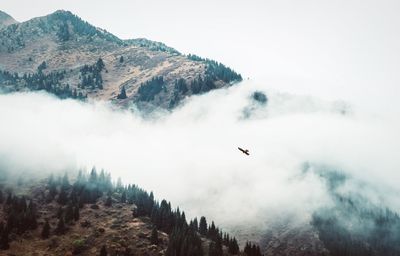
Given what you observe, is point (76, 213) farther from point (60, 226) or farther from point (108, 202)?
point (108, 202)

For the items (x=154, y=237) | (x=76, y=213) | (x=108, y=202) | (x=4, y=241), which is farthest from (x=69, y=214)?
(x=154, y=237)

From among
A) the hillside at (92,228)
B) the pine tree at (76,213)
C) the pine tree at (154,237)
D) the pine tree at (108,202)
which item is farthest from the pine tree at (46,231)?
the pine tree at (154,237)

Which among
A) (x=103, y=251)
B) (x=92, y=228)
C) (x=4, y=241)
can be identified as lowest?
(x=4, y=241)

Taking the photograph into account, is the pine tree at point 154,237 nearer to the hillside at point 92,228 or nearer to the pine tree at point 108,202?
the hillside at point 92,228

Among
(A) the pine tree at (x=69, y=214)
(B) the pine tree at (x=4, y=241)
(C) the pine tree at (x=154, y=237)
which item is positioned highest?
(C) the pine tree at (x=154, y=237)

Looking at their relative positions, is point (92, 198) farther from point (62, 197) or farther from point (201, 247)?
point (201, 247)

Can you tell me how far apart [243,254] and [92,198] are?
73639 millimetres

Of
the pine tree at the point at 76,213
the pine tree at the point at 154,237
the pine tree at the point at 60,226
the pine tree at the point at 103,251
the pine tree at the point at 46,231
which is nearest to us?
the pine tree at the point at 103,251

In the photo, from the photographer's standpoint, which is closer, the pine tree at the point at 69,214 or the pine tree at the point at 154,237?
the pine tree at the point at 154,237

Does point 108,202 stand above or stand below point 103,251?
above

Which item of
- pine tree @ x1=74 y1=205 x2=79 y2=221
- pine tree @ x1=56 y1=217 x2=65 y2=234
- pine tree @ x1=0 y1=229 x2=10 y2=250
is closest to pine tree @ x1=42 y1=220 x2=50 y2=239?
pine tree @ x1=56 y1=217 x2=65 y2=234

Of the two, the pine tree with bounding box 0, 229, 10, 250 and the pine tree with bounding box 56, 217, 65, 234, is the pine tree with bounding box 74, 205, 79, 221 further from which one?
the pine tree with bounding box 0, 229, 10, 250

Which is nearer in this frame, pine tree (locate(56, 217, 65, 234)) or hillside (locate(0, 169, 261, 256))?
hillside (locate(0, 169, 261, 256))

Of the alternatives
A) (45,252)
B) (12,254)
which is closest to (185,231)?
(45,252)
